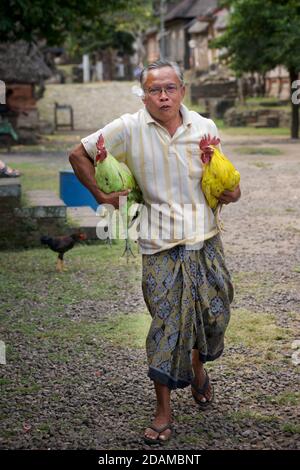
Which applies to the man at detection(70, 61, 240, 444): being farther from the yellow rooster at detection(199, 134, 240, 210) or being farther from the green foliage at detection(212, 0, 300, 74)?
the green foliage at detection(212, 0, 300, 74)

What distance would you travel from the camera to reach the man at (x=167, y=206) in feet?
12.1

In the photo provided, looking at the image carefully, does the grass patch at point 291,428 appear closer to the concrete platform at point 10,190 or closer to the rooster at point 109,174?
the rooster at point 109,174

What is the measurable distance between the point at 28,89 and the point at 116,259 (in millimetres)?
16327

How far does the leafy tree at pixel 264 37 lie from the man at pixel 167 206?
1690cm

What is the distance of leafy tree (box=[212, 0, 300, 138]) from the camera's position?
20.4 metres

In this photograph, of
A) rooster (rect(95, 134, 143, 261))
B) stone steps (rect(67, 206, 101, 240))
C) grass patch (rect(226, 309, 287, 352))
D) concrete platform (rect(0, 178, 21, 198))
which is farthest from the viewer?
stone steps (rect(67, 206, 101, 240))

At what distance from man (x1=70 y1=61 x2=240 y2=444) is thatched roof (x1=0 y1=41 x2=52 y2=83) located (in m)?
19.5

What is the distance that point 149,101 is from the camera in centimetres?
372

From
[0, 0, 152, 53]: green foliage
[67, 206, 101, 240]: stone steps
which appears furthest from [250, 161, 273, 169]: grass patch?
[67, 206, 101, 240]: stone steps

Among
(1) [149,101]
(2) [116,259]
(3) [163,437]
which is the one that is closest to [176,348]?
(3) [163,437]

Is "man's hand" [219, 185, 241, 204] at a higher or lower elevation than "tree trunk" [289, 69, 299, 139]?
higher

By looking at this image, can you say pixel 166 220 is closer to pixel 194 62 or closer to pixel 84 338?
pixel 84 338

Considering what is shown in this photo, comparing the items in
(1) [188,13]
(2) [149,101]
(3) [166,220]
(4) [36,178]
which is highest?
(1) [188,13]

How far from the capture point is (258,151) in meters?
18.8
